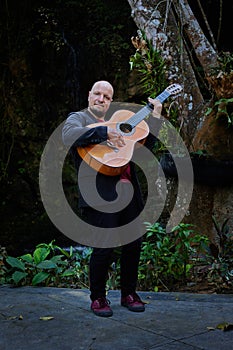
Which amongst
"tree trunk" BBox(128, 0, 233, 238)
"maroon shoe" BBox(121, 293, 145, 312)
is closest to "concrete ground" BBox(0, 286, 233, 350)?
"maroon shoe" BBox(121, 293, 145, 312)

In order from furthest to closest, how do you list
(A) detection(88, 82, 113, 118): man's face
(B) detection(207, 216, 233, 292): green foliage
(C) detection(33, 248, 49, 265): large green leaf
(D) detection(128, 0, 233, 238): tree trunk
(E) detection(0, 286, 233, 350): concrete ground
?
(D) detection(128, 0, 233, 238): tree trunk
(C) detection(33, 248, 49, 265): large green leaf
(B) detection(207, 216, 233, 292): green foliage
(A) detection(88, 82, 113, 118): man's face
(E) detection(0, 286, 233, 350): concrete ground

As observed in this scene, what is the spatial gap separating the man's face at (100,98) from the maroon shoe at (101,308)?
1.09 m

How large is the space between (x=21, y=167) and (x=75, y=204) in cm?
154

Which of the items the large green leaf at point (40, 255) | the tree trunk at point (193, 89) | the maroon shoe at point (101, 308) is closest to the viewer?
the maroon shoe at point (101, 308)

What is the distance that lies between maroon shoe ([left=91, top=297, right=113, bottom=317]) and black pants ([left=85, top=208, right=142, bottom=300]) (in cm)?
3

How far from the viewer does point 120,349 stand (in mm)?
1888

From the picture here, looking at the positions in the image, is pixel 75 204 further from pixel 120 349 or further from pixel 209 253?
pixel 120 349

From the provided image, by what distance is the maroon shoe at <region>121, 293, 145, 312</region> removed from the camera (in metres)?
2.48

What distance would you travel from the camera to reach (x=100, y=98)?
2.59 meters

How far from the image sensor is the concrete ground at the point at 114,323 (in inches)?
76.9

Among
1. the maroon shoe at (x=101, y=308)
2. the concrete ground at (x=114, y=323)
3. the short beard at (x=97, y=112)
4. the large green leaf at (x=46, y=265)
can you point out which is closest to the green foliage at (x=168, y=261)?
Result: the concrete ground at (x=114, y=323)

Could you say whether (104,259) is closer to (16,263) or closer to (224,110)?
(16,263)

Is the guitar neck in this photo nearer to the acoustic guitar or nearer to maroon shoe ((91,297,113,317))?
the acoustic guitar

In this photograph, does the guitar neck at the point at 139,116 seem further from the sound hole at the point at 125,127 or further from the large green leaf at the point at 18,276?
the large green leaf at the point at 18,276
